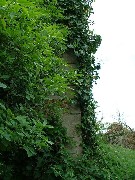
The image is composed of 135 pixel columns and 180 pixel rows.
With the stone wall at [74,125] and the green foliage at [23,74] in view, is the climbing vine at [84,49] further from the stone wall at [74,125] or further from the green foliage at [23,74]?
the green foliage at [23,74]

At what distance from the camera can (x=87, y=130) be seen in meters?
5.11

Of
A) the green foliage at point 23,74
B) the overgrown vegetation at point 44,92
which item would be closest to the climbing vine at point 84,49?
the overgrown vegetation at point 44,92

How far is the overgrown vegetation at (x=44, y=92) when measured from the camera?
2419 millimetres

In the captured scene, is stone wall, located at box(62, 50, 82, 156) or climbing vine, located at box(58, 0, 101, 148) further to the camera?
climbing vine, located at box(58, 0, 101, 148)

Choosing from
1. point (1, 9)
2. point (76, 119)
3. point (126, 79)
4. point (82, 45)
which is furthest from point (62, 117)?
point (126, 79)

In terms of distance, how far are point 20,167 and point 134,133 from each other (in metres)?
6.48

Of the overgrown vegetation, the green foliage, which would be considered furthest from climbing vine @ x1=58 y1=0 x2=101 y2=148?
the green foliage

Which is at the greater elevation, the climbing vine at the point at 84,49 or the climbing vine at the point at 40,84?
the climbing vine at the point at 84,49

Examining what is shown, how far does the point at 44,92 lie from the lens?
3.02m

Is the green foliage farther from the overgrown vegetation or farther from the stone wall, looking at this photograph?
the stone wall

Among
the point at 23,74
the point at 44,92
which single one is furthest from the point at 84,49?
the point at 23,74

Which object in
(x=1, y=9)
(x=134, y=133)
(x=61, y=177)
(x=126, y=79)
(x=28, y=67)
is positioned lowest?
(x=61, y=177)

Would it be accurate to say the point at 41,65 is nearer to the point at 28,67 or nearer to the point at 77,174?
the point at 28,67

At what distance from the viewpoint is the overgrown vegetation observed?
2419 mm
